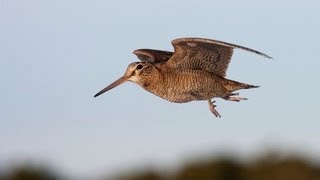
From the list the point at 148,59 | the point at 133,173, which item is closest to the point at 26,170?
the point at 133,173

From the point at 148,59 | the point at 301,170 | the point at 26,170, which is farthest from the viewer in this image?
the point at 301,170

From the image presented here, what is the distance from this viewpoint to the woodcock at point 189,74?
13961 mm

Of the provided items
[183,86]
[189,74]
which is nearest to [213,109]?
[183,86]

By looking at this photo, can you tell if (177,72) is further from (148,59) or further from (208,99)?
(148,59)

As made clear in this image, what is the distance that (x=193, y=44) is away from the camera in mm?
14539

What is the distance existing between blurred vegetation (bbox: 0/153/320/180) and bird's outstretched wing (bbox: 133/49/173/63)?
2979 centimetres

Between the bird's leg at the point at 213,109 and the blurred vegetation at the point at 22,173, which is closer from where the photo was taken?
the bird's leg at the point at 213,109

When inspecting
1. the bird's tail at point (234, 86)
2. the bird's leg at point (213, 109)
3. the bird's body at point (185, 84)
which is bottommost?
the bird's tail at point (234, 86)

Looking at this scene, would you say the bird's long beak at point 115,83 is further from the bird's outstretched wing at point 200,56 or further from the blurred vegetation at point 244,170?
the blurred vegetation at point 244,170

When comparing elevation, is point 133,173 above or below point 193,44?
below

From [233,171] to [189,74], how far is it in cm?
4249

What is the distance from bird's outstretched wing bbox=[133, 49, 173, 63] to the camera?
1579 centimetres

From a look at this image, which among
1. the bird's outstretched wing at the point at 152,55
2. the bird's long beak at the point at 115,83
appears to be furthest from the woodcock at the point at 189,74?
Result: the bird's outstretched wing at the point at 152,55

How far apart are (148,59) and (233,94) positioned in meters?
2.08
